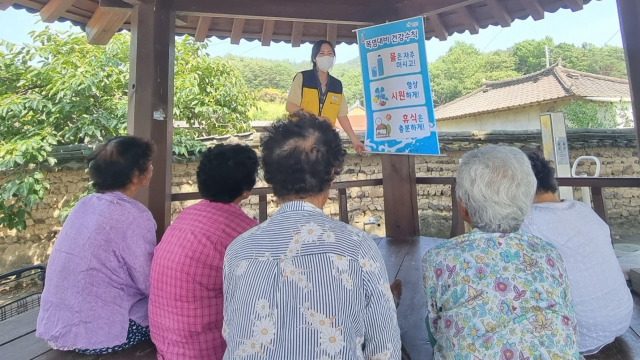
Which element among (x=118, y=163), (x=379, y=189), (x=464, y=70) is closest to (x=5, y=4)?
(x=118, y=163)

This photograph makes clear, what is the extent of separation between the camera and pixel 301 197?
97 centimetres

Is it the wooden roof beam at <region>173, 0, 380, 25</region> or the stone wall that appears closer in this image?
the wooden roof beam at <region>173, 0, 380, 25</region>

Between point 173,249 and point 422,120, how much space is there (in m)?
2.17

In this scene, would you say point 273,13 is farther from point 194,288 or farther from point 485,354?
point 485,354

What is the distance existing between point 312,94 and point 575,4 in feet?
6.97

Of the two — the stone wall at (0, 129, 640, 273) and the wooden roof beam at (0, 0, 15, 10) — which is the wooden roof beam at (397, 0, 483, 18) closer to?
the wooden roof beam at (0, 0, 15, 10)

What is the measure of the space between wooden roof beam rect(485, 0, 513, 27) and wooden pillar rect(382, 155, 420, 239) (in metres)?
1.38

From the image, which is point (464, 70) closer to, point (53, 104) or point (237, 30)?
point (53, 104)

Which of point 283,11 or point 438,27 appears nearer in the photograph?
point 283,11

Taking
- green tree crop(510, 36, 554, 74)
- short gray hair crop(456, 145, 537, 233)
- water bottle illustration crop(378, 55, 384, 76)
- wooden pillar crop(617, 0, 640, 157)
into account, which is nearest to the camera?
short gray hair crop(456, 145, 537, 233)

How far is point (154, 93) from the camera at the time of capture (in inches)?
98.6

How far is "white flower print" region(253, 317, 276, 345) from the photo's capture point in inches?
31.6

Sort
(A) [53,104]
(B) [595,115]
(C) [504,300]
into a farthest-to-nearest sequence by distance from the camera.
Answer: (B) [595,115]
(A) [53,104]
(C) [504,300]

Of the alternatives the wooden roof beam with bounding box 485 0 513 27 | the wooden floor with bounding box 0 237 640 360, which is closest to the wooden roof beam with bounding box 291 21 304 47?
the wooden roof beam with bounding box 485 0 513 27
